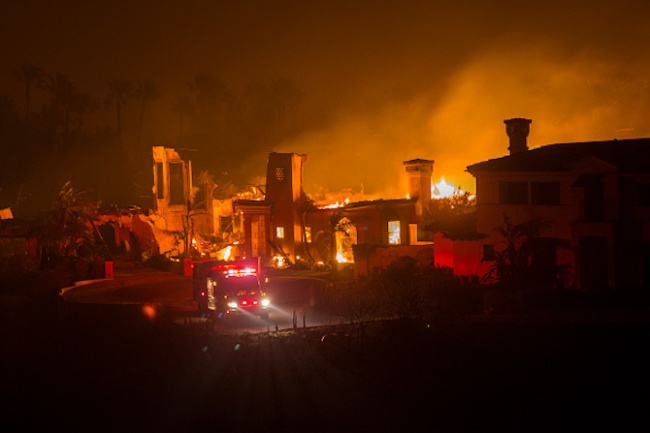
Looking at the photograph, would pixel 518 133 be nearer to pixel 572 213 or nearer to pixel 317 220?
pixel 572 213

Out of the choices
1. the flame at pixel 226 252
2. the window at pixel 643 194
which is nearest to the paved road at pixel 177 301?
the flame at pixel 226 252

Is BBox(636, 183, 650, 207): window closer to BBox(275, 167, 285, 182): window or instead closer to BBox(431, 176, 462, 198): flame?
BBox(431, 176, 462, 198): flame

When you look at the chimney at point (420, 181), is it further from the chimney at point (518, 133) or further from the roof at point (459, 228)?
Result: the roof at point (459, 228)

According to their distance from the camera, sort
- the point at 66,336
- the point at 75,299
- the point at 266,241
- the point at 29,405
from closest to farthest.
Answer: the point at 29,405 → the point at 66,336 → the point at 75,299 → the point at 266,241

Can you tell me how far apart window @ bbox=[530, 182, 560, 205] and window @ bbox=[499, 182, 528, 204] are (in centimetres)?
31

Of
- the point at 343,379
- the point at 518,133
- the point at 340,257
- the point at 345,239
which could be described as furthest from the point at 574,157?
the point at 343,379

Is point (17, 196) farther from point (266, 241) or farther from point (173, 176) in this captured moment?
point (266, 241)

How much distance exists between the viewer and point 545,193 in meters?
30.1

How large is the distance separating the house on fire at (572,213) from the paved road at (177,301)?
7.45 m

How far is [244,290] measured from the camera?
24719mm

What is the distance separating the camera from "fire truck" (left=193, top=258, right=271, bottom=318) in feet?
80.8

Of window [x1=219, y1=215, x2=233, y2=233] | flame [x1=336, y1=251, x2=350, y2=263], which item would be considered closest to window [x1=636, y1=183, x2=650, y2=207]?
flame [x1=336, y1=251, x2=350, y2=263]

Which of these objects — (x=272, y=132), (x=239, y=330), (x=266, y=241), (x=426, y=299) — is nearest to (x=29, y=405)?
(x=239, y=330)

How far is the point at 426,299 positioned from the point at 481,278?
320 inches
